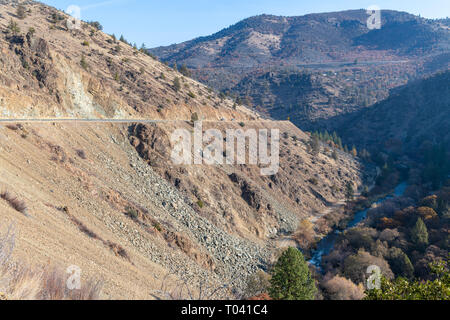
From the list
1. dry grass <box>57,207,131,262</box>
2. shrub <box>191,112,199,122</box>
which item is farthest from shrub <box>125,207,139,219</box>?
shrub <box>191,112,199,122</box>

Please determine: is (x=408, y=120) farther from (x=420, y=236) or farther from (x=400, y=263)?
(x=400, y=263)

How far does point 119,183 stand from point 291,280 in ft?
55.5

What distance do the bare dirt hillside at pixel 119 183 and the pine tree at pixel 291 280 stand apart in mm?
3773

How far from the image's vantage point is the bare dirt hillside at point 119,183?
15.4 meters

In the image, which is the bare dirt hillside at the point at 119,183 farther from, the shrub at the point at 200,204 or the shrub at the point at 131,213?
the shrub at the point at 200,204

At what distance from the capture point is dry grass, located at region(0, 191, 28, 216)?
14041 mm

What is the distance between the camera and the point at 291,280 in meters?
19.5

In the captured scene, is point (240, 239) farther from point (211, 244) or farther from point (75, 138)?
point (75, 138)

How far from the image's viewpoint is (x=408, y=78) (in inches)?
7466

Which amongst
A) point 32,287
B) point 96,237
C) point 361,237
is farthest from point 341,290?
point 32,287

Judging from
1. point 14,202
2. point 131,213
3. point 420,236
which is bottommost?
point 420,236

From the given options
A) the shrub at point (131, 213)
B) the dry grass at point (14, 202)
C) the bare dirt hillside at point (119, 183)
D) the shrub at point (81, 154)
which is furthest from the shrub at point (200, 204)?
the dry grass at point (14, 202)
